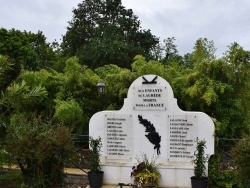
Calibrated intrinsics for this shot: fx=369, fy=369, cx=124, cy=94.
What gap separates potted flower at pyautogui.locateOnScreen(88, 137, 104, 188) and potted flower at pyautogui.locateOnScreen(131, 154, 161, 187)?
35.3 inches

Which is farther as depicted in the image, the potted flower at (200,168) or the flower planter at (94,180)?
the flower planter at (94,180)

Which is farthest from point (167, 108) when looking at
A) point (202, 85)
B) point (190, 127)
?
point (202, 85)

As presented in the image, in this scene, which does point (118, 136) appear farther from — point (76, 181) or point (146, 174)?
point (76, 181)

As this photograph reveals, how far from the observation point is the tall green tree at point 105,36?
25.0m

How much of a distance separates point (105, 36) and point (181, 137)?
1906 cm

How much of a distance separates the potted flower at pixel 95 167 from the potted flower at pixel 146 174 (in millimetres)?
897

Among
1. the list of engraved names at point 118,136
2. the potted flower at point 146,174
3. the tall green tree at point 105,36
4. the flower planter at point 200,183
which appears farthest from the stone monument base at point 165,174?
the tall green tree at point 105,36

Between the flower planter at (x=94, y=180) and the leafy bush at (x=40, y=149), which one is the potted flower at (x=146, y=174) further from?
the leafy bush at (x=40, y=149)

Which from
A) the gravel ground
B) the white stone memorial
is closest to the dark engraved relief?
the white stone memorial

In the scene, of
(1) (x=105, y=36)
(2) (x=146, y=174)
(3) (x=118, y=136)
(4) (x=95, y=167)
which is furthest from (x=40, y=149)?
(1) (x=105, y=36)

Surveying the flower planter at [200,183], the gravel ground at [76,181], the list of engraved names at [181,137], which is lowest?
the gravel ground at [76,181]

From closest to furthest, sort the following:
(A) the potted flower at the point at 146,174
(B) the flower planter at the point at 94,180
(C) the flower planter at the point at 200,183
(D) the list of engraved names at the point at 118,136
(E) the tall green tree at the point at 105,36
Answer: (C) the flower planter at the point at 200,183
(A) the potted flower at the point at 146,174
(B) the flower planter at the point at 94,180
(D) the list of engraved names at the point at 118,136
(E) the tall green tree at the point at 105,36

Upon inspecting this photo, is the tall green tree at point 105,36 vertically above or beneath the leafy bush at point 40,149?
above

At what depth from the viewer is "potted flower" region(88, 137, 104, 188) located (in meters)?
8.98
